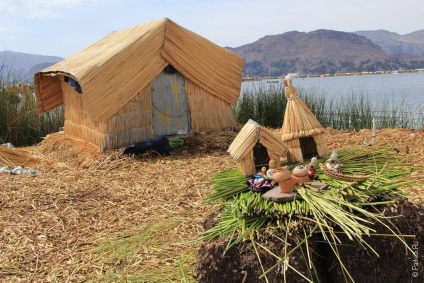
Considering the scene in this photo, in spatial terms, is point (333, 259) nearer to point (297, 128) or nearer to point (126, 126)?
point (297, 128)

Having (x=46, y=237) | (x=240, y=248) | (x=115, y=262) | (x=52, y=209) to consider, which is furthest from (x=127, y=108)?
(x=240, y=248)

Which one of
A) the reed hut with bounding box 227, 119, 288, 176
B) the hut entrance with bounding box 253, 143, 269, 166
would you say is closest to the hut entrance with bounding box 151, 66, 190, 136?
the hut entrance with bounding box 253, 143, 269, 166

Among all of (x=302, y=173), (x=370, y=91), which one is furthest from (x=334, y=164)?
(x=370, y=91)

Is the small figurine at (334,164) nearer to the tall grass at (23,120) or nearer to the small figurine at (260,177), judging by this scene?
the small figurine at (260,177)

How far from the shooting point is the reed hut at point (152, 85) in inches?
275

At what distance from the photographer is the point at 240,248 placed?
238 cm

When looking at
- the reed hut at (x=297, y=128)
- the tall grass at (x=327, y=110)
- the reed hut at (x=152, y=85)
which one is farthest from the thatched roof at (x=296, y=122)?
the tall grass at (x=327, y=110)

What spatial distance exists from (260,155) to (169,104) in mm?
4724

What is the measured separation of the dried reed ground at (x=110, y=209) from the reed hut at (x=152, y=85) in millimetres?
431

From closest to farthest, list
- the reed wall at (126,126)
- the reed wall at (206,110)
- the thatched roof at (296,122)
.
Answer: the thatched roof at (296,122)
the reed wall at (126,126)
the reed wall at (206,110)

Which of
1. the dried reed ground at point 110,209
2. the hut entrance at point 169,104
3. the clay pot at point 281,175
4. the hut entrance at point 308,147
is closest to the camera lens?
the clay pot at point 281,175

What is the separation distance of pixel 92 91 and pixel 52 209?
8.20 ft

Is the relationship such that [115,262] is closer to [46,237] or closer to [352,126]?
[46,237]

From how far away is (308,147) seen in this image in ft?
10.7
